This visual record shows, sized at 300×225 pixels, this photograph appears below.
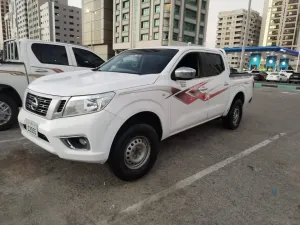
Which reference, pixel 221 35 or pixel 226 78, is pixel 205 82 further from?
pixel 221 35

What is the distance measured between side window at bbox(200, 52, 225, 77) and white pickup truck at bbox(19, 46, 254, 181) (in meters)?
0.03

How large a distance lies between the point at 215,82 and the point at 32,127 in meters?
3.13

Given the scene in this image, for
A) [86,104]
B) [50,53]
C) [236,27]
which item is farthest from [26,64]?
[236,27]

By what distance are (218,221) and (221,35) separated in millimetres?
120779

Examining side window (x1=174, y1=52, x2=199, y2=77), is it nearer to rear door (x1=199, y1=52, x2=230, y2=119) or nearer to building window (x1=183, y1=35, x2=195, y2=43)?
rear door (x1=199, y1=52, x2=230, y2=119)

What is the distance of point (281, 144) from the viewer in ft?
15.0

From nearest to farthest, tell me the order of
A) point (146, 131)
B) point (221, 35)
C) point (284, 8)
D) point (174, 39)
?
point (146, 131), point (174, 39), point (284, 8), point (221, 35)

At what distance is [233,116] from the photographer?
5.29 meters

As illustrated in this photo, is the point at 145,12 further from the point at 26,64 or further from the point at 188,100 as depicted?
the point at 188,100

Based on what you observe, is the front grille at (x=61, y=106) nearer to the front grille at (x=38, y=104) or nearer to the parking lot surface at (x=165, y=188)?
the front grille at (x=38, y=104)

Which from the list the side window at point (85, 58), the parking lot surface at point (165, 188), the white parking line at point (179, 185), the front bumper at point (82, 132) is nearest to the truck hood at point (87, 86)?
the front bumper at point (82, 132)

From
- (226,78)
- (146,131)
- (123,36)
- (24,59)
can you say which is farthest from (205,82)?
(123,36)

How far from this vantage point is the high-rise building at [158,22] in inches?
1784

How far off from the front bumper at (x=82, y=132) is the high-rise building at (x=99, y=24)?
185ft
